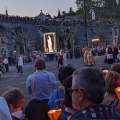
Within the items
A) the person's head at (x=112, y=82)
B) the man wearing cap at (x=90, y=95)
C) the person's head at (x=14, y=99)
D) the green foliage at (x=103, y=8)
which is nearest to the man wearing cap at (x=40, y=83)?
the person's head at (x=14, y=99)

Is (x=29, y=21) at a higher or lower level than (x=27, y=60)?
higher

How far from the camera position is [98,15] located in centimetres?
7412

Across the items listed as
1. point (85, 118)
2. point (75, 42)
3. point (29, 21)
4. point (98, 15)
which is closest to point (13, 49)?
point (29, 21)

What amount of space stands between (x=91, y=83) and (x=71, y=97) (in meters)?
0.80

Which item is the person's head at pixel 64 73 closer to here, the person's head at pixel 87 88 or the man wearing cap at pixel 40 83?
the man wearing cap at pixel 40 83

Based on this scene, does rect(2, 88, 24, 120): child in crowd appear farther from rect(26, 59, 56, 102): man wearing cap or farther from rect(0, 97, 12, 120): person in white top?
rect(26, 59, 56, 102): man wearing cap

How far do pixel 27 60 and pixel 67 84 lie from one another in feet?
167

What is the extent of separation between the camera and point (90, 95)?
2.62 meters

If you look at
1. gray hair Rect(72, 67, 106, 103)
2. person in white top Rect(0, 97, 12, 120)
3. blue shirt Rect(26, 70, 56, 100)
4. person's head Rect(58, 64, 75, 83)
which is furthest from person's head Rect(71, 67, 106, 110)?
blue shirt Rect(26, 70, 56, 100)

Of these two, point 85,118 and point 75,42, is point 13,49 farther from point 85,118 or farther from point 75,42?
point 85,118

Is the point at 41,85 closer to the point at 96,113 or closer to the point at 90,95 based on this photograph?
the point at 90,95

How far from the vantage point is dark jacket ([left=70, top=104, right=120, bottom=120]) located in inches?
93.4

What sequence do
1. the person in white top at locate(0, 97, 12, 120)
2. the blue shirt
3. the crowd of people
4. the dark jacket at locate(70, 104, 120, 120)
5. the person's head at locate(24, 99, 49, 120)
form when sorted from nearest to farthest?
the dark jacket at locate(70, 104, 120, 120)
the crowd of people
the person in white top at locate(0, 97, 12, 120)
the person's head at locate(24, 99, 49, 120)
the blue shirt

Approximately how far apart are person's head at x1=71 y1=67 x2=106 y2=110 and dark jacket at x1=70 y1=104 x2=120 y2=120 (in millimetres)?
150
